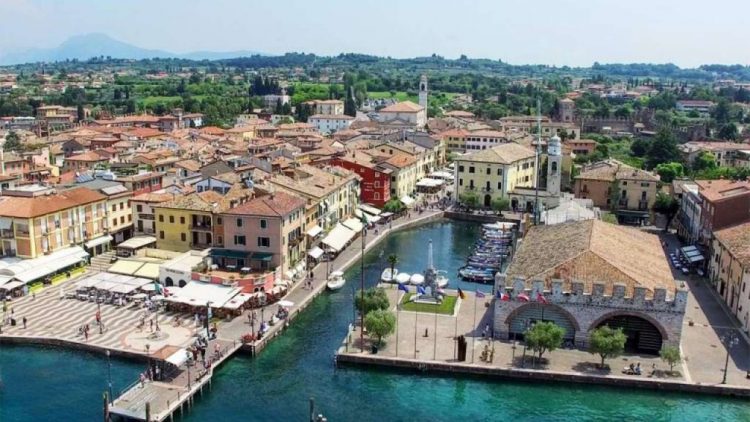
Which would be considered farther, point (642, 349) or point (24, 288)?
point (24, 288)

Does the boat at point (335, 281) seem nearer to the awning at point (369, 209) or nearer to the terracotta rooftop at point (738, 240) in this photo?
the awning at point (369, 209)

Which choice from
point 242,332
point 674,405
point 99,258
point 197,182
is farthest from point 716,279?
point 99,258

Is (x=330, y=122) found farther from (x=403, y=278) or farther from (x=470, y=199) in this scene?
(x=403, y=278)

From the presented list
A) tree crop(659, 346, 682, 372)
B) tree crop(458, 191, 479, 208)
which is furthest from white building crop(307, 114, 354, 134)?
tree crop(659, 346, 682, 372)

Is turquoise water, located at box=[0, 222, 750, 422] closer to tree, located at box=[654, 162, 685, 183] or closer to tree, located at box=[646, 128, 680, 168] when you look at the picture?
tree, located at box=[654, 162, 685, 183]

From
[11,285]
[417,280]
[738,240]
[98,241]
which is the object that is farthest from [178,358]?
[738,240]

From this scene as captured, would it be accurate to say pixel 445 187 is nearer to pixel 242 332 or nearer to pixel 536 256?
pixel 536 256
